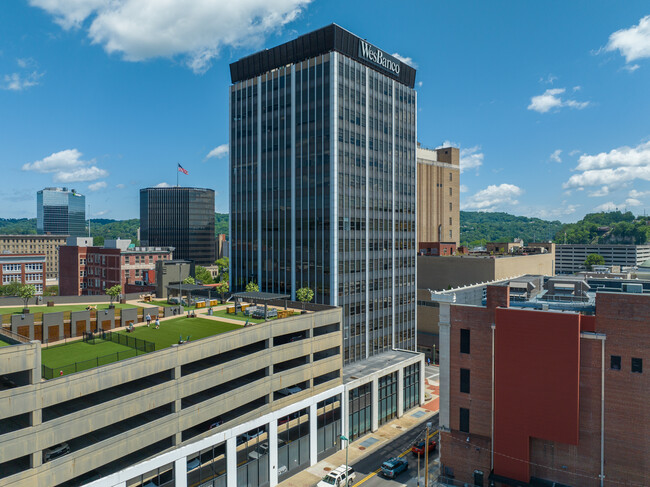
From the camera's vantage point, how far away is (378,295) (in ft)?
273

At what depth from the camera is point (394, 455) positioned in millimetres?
60562

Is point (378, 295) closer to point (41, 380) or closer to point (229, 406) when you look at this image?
point (229, 406)

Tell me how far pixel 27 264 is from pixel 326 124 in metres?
144

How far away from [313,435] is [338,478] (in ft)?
25.2

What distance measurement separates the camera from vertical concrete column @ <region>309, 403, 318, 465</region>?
5806cm

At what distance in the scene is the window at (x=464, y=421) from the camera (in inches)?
2018

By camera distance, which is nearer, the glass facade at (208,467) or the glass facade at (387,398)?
the glass facade at (208,467)

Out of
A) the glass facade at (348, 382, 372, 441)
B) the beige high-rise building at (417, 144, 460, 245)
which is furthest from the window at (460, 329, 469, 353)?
the beige high-rise building at (417, 144, 460, 245)

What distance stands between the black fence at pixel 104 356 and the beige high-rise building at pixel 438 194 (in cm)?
11424

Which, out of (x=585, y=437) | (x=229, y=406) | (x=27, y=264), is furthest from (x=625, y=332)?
(x=27, y=264)

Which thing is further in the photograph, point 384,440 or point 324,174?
point 324,174

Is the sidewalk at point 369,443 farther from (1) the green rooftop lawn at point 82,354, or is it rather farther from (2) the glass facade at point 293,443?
(1) the green rooftop lawn at point 82,354

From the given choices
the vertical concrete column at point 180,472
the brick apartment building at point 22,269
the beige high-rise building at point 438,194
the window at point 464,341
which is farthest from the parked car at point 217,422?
the brick apartment building at point 22,269

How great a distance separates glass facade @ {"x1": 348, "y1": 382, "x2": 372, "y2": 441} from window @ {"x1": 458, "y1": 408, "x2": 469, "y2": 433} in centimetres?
1842
